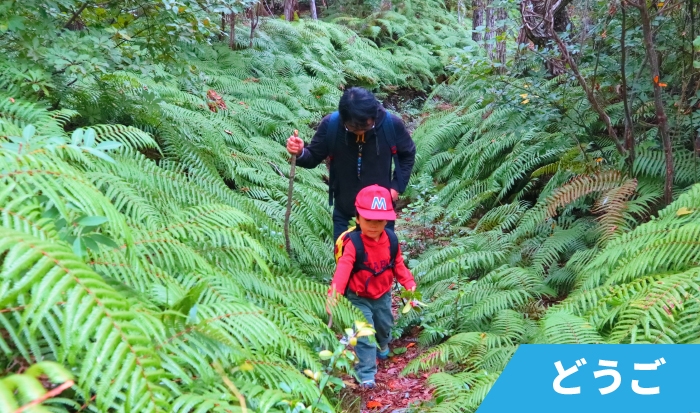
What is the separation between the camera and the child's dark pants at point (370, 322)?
324 centimetres

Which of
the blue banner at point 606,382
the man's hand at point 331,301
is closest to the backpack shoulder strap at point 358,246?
the man's hand at point 331,301

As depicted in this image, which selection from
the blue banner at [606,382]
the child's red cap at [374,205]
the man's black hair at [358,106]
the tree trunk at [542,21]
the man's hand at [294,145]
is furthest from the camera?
the tree trunk at [542,21]

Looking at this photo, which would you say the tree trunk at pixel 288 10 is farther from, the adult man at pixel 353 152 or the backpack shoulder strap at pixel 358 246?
the backpack shoulder strap at pixel 358 246

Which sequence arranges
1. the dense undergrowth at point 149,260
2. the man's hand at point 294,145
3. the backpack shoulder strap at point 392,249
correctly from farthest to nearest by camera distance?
the man's hand at point 294,145 < the backpack shoulder strap at point 392,249 < the dense undergrowth at point 149,260

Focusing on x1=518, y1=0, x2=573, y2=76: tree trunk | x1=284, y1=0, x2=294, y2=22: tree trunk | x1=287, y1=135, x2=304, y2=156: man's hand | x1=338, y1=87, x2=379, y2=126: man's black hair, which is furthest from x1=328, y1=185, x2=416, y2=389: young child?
x1=284, y1=0, x2=294, y2=22: tree trunk

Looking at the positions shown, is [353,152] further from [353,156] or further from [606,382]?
[606,382]

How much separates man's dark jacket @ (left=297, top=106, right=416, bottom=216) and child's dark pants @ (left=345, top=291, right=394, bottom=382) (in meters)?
0.80

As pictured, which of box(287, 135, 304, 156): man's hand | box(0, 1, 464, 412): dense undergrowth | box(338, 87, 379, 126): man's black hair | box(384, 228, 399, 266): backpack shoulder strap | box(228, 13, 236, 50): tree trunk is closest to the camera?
box(0, 1, 464, 412): dense undergrowth

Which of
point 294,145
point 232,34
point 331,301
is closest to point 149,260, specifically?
point 331,301

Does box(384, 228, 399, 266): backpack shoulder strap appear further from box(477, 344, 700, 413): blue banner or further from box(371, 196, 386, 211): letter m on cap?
box(477, 344, 700, 413): blue banner

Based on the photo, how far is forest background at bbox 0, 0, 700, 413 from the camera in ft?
4.73

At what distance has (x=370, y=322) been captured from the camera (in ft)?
10.9

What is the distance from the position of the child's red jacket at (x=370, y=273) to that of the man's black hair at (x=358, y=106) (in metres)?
0.78

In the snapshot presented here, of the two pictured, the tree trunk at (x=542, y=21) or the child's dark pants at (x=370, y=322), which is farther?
the tree trunk at (x=542, y=21)
